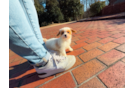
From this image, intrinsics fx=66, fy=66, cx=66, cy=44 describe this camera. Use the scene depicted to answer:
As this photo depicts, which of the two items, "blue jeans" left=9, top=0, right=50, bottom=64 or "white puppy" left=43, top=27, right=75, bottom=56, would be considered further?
"white puppy" left=43, top=27, right=75, bottom=56

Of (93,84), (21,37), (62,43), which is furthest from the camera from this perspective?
(62,43)

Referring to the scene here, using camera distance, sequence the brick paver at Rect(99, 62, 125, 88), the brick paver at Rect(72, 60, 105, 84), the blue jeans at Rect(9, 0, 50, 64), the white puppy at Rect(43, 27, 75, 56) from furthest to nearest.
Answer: the white puppy at Rect(43, 27, 75, 56)
the brick paver at Rect(72, 60, 105, 84)
the brick paver at Rect(99, 62, 125, 88)
the blue jeans at Rect(9, 0, 50, 64)

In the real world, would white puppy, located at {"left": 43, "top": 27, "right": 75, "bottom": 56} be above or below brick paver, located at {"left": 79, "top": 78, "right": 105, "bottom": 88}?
above

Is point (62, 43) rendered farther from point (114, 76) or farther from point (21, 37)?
point (114, 76)

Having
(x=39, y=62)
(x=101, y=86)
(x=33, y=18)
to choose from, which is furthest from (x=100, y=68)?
(x=33, y=18)

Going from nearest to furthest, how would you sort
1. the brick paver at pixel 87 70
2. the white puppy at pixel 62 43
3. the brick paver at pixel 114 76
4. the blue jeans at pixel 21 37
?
the blue jeans at pixel 21 37, the brick paver at pixel 114 76, the brick paver at pixel 87 70, the white puppy at pixel 62 43

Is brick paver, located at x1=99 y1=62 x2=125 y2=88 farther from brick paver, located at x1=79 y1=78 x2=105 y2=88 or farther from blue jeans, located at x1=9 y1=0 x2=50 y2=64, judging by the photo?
blue jeans, located at x1=9 y1=0 x2=50 y2=64

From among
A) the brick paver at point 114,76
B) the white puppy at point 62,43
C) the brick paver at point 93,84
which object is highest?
the white puppy at point 62,43

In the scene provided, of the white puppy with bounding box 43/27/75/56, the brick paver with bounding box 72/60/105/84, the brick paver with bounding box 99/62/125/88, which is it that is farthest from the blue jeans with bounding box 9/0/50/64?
the brick paver with bounding box 99/62/125/88

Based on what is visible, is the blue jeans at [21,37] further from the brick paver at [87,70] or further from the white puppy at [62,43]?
the white puppy at [62,43]

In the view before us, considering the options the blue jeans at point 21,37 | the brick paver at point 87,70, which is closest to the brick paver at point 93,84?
the brick paver at point 87,70

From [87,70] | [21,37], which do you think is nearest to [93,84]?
[87,70]

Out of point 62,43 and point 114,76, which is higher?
point 62,43

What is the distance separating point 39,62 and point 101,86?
0.85 metres
